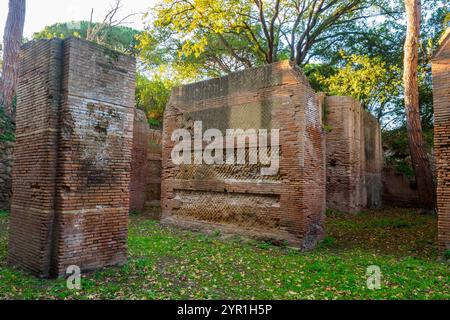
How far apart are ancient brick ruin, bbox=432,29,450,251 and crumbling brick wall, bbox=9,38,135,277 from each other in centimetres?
667

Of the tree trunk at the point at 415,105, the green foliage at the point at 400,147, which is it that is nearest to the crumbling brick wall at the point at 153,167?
the tree trunk at the point at 415,105

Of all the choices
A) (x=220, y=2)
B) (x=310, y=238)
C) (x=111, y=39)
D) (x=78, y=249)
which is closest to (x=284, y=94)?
(x=310, y=238)

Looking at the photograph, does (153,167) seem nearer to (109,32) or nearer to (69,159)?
(69,159)

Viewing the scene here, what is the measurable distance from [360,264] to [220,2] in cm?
1306

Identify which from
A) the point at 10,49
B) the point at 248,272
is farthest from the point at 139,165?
the point at 248,272

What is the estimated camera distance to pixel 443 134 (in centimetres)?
734

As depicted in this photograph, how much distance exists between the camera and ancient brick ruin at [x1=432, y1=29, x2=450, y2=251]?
724cm

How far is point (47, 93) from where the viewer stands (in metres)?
5.61

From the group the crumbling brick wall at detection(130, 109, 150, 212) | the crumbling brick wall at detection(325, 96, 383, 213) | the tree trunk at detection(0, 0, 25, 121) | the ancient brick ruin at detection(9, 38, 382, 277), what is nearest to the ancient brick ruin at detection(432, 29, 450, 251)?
the ancient brick ruin at detection(9, 38, 382, 277)

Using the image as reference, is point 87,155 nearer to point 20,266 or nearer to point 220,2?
point 20,266

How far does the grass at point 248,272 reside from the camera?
16.5ft

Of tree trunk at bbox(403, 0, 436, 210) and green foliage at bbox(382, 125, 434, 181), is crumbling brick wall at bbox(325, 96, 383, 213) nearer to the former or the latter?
tree trunk at bbox(403, 0, 436, 210)

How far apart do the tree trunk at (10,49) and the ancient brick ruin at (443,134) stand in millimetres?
14275

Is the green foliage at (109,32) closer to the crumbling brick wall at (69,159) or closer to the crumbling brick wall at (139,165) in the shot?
the crumbling brick wall at (139,165)
